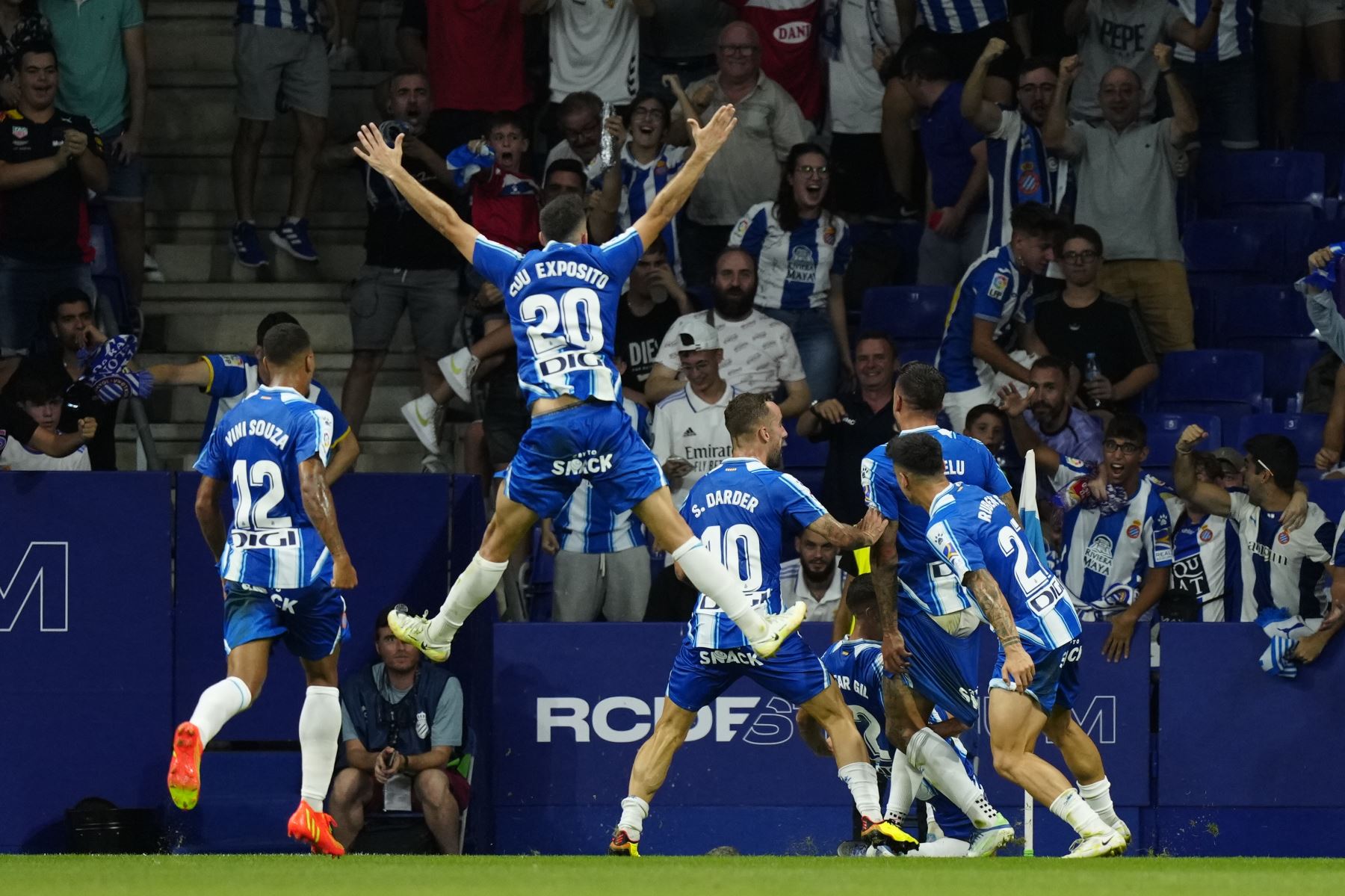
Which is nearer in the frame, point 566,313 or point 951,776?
point 566,313

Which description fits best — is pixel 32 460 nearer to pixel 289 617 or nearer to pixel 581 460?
pixel 289 617

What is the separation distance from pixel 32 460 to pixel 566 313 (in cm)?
460

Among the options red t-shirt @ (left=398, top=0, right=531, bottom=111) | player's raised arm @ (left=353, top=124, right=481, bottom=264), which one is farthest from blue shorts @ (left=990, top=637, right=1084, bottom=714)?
red t-shirt @ (left=398, top=0, right=531, bottom=111)

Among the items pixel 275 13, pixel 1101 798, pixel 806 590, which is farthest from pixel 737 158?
pixel 1101 798

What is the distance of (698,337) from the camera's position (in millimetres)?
12500

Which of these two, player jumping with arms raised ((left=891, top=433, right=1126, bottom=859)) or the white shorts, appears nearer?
player jumping with arms raised ((left=891, top=433, right=1126, bottom=859))

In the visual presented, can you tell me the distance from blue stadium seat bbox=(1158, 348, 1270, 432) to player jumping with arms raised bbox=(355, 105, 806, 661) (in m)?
5.82

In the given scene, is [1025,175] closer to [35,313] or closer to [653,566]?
[653,566]

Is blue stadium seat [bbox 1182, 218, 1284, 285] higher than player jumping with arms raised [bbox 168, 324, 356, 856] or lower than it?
higher

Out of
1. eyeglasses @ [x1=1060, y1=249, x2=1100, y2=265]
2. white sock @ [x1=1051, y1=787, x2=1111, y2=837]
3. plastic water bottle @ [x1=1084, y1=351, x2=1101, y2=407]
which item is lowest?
white sock @ [x1=1051, y1=787, x2=1111, y2=837]

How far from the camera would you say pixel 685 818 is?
37.6 ft

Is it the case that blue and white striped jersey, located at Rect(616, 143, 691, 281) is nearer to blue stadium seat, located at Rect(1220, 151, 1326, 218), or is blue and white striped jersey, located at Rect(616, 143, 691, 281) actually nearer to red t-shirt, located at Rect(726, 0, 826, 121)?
red t-shirt, located at Rect(726, 0, 826, 121)

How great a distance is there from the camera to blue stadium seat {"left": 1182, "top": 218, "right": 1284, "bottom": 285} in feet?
49.7

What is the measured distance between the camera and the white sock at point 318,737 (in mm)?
9602
